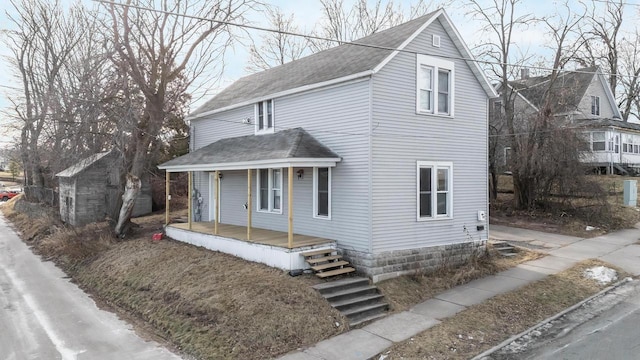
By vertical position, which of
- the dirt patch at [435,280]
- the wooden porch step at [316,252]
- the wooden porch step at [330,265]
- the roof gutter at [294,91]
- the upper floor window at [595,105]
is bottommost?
the dirt patch at [435,280]

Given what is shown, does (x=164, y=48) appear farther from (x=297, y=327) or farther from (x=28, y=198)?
(x=28, y=198)

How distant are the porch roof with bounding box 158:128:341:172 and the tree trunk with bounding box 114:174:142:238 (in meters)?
1.76

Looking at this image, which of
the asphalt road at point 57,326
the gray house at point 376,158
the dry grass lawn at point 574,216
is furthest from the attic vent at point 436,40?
the dry grass lawn at point 574,216

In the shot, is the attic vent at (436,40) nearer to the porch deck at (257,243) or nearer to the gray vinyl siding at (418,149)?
the gray vinyl siding at (418,149)

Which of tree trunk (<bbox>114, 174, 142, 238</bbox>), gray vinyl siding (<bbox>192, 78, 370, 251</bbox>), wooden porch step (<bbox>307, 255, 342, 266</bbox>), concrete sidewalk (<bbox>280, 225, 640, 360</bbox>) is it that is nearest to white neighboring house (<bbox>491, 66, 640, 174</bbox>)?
concrete sidewalk (<bbox>280, 225, 640, 360</bbox>)

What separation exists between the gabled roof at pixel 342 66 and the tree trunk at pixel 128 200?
3.73 m

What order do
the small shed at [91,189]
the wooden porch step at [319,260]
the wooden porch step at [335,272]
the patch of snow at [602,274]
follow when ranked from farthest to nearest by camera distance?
the small shed at [91,189], the patch of snow at [602,274], the wooden porch step at [319,260], the wooden porch step at [335,272]

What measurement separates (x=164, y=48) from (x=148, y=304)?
10.6 m

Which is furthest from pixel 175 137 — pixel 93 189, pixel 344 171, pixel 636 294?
pixel 636 294

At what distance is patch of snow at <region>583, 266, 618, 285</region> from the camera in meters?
11.5

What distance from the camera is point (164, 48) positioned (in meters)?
16.9

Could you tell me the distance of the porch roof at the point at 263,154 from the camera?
11211 mm

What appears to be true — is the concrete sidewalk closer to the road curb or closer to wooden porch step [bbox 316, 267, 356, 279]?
the road curb

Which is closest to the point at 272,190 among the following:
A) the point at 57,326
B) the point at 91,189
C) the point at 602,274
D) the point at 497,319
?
the point at 57,326
